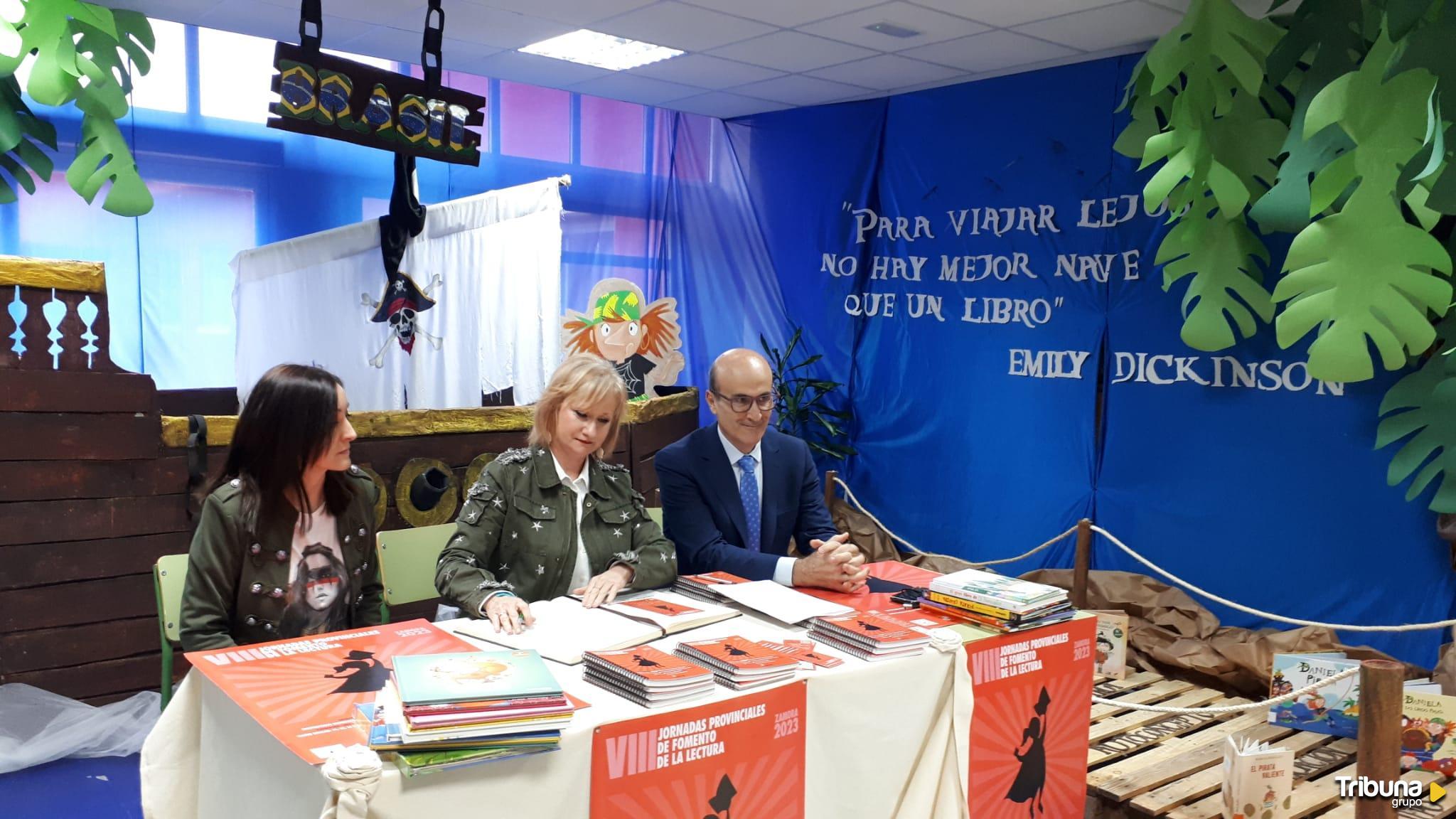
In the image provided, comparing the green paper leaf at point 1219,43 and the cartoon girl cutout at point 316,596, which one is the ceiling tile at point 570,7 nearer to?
the green paper leaf at point 1219,43

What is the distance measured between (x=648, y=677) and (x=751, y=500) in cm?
138

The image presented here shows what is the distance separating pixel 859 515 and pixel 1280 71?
3089 millimetres

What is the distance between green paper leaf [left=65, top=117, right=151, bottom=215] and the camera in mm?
4148

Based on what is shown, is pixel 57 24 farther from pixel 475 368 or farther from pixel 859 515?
pixel 859 515

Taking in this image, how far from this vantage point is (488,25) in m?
4.72

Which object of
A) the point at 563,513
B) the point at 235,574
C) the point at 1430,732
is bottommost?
the point at 1430,732

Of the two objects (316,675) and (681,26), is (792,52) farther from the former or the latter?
(316,675)

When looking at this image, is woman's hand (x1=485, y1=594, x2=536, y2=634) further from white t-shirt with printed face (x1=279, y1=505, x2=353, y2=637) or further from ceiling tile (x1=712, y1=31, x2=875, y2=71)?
ceiling tile (x1=712, y1=31, x2=875, y2=71)

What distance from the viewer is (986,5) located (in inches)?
165

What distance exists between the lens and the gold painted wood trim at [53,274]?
11.7ft

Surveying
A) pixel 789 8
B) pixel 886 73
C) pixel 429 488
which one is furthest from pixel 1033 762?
pixel 886 73

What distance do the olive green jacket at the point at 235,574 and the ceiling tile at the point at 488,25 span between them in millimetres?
2729

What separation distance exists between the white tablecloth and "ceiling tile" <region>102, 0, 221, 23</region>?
3.53 m

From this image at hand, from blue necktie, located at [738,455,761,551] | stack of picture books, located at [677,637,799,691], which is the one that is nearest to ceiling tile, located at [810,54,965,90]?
blue necktie, located at [738,455,761,551]
